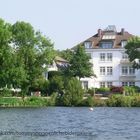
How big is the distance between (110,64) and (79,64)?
1232 cm

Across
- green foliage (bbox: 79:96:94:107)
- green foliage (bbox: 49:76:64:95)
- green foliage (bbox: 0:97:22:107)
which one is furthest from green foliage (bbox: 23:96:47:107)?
green foliage (bbox: 49:76:64:95)

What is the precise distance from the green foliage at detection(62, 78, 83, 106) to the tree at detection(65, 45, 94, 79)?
18.9 m

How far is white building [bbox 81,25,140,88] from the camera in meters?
117

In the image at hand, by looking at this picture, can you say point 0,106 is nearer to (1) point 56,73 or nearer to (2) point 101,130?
(1) point 56,73

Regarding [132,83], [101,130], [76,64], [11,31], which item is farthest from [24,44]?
[101,130]

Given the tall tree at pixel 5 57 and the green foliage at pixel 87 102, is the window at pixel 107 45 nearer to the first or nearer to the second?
the green foliage at pixel 87 102

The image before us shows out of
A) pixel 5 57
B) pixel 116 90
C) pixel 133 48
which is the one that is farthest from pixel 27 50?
pixel 133 48

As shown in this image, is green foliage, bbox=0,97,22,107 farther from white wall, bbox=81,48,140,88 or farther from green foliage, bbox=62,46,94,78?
white wall, bbox=81,48,140,88

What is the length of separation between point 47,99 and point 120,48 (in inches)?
1263

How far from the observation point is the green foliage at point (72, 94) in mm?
87438

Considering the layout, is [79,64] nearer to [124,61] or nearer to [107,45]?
[107,45]

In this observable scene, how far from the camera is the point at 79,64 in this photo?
108m

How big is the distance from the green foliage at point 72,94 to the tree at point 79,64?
62.2 feet

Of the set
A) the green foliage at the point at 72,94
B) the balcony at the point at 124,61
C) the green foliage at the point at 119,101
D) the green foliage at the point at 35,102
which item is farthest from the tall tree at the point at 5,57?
the balcony at the point at 124,61
